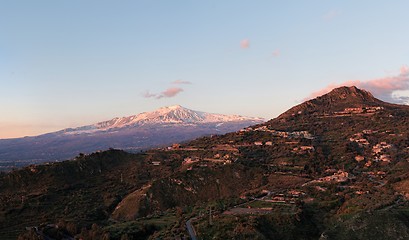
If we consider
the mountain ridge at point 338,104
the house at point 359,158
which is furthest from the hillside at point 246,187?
the mountain ridge at point 338,104

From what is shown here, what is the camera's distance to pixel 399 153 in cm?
11275

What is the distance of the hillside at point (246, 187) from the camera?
54.8 m

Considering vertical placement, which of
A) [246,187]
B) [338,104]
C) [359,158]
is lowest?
[246,187]

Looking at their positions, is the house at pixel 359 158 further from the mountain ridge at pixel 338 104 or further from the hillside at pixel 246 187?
the mountain ridge at pixel 338 104

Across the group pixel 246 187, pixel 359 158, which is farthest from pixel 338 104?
pixel 246 187

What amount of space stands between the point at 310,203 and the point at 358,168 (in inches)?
1951

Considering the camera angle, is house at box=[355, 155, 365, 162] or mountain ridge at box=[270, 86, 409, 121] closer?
house at box=[355, 155, 365, 162]

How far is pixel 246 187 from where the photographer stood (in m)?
103

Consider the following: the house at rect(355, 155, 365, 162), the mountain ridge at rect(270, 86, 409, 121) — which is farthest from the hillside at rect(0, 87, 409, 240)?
the mountain ridge at rect(270, 86, 409, 121)

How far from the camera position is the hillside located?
54.8 metres

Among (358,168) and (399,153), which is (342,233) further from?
(399,153)

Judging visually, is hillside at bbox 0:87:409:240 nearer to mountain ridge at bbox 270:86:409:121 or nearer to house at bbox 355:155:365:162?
house at bbox 355:155:365:162

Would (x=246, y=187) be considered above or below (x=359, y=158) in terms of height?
below

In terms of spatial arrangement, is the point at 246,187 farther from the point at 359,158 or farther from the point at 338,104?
the point at 338,104
